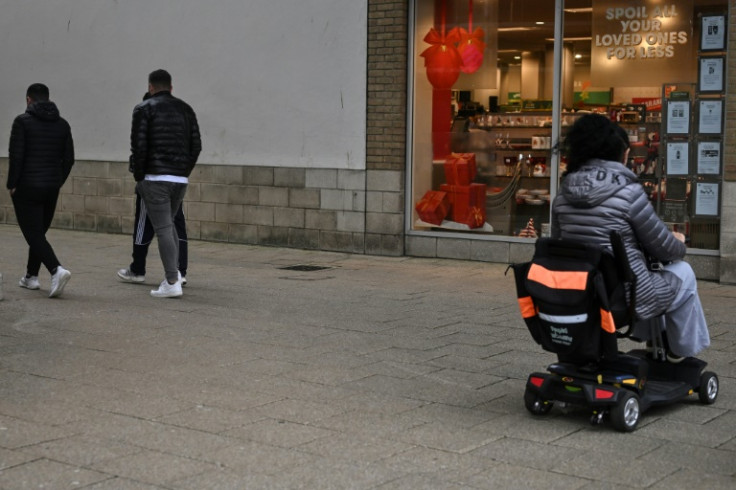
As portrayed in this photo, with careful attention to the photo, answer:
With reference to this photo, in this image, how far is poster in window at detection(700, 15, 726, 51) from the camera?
436 inches

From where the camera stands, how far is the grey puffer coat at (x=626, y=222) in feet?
18.9

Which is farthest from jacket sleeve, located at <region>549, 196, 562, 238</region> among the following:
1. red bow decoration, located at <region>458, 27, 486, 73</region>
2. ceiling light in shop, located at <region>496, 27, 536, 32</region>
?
red bow decoration, located at <region>458, 27, 486, 73</region>

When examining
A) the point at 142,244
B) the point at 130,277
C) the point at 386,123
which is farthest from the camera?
the point at 386,123

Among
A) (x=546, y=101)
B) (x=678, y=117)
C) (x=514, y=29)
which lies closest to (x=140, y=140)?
(x=546, y=101)

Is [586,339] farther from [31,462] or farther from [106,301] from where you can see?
[106,301]

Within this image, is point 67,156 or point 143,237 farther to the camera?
point 143,237

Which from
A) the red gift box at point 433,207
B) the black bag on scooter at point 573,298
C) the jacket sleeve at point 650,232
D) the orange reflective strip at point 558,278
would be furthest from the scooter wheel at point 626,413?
the red gift box at point 433,207

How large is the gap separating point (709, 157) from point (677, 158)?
12.9 inches

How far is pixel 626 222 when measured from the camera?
5.77 meters

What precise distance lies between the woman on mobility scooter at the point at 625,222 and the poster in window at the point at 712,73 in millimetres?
5631

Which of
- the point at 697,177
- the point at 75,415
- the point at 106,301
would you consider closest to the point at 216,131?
the point at 106,301

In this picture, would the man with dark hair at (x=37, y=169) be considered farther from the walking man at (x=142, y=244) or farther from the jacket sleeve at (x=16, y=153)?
the walking man at (x=142, y=244)

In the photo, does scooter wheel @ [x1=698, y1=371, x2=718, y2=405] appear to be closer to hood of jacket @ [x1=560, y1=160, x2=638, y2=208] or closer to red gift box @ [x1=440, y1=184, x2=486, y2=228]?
hood of jacket @ [x1=560, y1=160, x2=638, y2=208]

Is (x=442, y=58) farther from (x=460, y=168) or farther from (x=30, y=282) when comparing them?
(x=30, y=282)
